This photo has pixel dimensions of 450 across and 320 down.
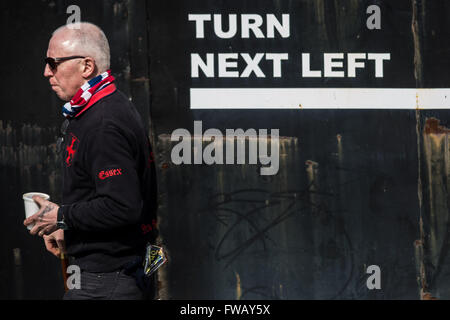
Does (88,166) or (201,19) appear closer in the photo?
(88,166)

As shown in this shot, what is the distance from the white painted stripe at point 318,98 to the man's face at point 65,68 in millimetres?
1053

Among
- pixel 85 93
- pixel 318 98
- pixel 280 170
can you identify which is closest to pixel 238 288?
pixel 280 170

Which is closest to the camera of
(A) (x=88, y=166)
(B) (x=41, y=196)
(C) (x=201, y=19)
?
(A) (x=88, y=166)

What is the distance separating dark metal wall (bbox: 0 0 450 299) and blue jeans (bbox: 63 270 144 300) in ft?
3.54

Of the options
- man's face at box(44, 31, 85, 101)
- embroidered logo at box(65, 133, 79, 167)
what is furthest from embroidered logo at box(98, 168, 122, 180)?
man's face at box(44, 31, 85, 101)

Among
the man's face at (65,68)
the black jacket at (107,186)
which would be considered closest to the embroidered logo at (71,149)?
the black jacket at (107,186)

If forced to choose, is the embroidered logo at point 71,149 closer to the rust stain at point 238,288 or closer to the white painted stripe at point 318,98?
the white painted stripe at point 318,98

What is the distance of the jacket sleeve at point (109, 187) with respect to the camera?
1986 mm

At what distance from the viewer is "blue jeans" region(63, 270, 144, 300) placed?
2098 millimetres

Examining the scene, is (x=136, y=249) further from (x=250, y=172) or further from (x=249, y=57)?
(x=249, y=57)

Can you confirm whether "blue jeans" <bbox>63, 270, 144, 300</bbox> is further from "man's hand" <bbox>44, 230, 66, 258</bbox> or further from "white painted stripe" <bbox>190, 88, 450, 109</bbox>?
"white painted stripe" <bbox>190, 88, 450, 109</bbox>

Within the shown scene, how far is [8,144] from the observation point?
315 cm

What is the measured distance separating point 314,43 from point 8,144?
1.96 metres
